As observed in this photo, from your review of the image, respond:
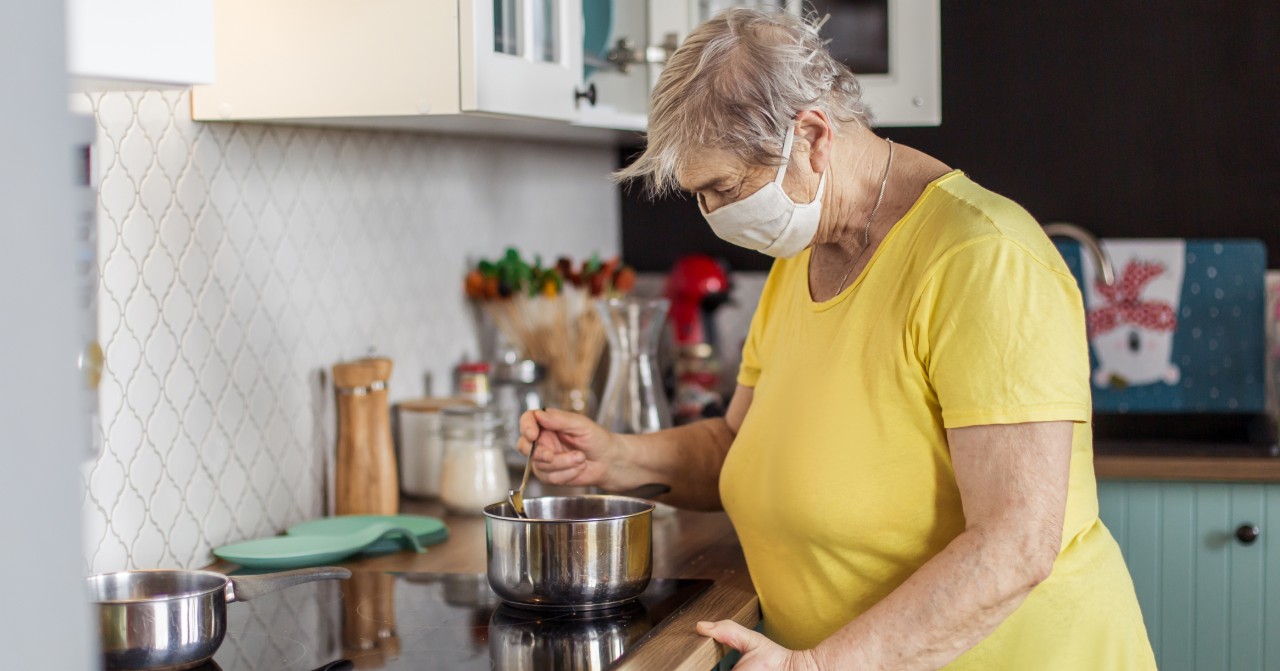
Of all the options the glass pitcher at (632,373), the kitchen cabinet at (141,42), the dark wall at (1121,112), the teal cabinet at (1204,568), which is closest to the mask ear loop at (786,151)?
the kitchen cabinet at (141,42)

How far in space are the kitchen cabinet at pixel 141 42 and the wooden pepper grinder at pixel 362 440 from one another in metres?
0.82

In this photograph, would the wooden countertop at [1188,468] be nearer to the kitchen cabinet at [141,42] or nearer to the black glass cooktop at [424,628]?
the black glass cooktop at [424,628]

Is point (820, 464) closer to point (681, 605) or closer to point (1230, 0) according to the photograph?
point (681, 605)

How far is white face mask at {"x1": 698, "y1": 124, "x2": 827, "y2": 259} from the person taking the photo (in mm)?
1357

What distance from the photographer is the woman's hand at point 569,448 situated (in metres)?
1.67

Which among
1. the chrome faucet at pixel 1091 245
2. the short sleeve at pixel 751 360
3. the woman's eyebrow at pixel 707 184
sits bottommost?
the short sleeve at pixel 751 360

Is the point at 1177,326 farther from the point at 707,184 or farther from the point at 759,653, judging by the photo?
the point at 759,653

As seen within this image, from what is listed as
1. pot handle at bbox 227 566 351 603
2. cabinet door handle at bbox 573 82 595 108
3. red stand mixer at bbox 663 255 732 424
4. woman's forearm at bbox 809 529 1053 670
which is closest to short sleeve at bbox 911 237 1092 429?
woman's forearm at bbox 809 529 1053 670

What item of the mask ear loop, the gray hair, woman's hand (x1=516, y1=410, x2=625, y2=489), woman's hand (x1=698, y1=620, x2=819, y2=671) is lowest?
woman's hand (x1=698, y1=620, x2=819, y2=671)

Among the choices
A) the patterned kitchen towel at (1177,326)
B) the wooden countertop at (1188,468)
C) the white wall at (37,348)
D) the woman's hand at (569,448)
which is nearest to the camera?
the white wall at (37,348)

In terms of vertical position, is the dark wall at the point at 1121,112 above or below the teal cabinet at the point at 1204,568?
above

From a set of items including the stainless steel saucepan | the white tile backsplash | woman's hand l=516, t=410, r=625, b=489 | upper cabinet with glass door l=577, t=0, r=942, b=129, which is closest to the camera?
the stainless steel saucepan

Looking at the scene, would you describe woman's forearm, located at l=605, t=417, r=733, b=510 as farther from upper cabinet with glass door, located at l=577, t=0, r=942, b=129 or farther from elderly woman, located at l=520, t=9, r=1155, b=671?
upper cabinet with glass door, located at l=577, t=0, r=942, b=129

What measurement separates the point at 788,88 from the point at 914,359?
0.30 meters
